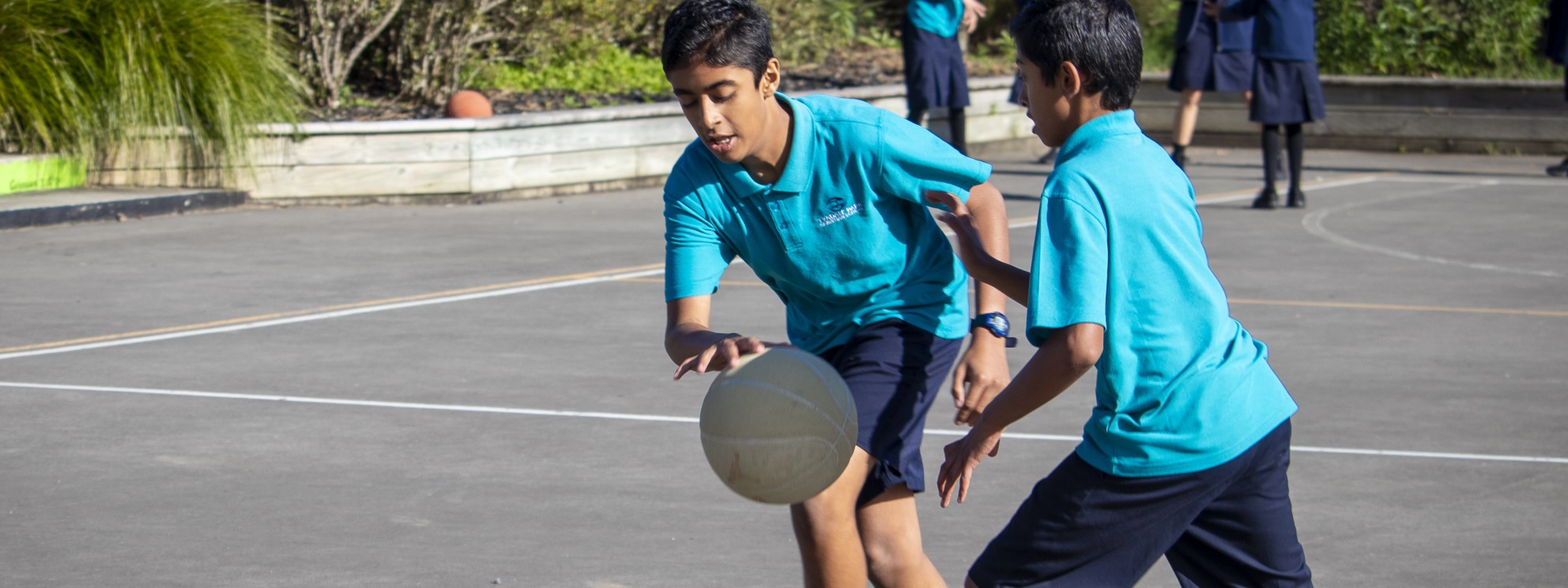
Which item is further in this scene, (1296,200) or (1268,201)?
(1296,200)

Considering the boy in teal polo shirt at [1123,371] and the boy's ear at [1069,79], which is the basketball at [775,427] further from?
the boy's ear at [1069,79]

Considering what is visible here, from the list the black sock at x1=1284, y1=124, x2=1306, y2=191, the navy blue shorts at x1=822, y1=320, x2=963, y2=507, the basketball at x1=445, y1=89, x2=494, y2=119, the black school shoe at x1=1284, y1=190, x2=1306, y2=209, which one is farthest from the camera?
the basketball at x1=445, y1=89, x2=494, y2=119

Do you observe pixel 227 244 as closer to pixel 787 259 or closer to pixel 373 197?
pixel 373 197

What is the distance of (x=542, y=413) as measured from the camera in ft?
21.6

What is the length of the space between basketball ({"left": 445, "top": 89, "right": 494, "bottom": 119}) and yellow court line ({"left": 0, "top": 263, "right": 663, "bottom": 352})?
13.2 ft

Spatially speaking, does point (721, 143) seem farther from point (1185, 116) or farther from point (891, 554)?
point (1185, 116)

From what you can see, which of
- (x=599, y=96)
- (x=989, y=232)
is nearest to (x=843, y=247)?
(x=989, y=232)

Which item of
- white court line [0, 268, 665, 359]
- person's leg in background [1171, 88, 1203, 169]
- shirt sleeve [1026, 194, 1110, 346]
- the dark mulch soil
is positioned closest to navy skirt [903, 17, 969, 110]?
person's leg in background [1171, 88, 1203, 169]

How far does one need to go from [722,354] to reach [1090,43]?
971mm

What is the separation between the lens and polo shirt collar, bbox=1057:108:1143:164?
3176mm

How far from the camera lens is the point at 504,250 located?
11.0 metres

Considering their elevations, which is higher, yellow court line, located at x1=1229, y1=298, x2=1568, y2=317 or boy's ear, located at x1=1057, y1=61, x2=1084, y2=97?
boy's ear, located at x1=1057, y1=61, x2=1084, y2=97

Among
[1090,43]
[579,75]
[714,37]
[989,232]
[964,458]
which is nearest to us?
[1090,43]

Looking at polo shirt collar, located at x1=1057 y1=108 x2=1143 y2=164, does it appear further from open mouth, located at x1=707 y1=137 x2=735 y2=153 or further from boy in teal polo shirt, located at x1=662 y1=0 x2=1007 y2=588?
open mouth, located at x1=707 y1=137 x2=735 y2=153
